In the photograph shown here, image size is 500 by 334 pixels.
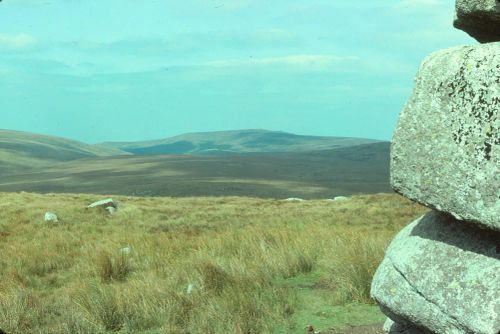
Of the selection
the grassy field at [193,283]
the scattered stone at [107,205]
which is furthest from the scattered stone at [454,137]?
the scattered stone at [107,205]

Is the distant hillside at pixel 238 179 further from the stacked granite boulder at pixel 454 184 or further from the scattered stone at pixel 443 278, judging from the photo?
the stacked granite boulder at pixel 454 184

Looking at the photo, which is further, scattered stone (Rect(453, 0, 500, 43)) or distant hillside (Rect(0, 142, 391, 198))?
distant hillside (Rect(0, 142, 391, 198))

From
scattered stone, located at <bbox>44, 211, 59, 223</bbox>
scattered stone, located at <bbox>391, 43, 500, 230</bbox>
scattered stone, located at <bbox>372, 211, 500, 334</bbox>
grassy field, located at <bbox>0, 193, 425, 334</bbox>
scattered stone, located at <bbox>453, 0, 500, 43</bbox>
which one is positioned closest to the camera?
scattered stone, located at <bbox>391, 43, 500, 230</bbox>

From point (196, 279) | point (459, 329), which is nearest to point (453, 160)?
point (459, 329)

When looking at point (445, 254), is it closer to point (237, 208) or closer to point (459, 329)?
point (459, 329)

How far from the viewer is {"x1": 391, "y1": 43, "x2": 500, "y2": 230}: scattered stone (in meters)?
5.33

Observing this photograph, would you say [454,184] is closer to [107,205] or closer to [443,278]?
[443,278]

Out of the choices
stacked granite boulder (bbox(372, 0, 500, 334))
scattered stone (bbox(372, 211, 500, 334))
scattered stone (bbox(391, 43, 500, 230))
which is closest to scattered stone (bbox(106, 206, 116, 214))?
scattered stone (bbox(372, 211, 500, 334))

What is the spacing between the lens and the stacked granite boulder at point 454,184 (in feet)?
17.6

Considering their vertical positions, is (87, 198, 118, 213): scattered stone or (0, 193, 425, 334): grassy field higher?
(0, 193, 425, 334): grassy field

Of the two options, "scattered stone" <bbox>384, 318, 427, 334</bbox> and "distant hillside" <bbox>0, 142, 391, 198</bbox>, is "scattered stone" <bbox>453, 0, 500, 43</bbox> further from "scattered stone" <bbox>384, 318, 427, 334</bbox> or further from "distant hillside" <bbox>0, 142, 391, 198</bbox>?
"distant hillside" <bbox>0, 142, 391, 198</bbox>

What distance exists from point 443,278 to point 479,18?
8.34 ft

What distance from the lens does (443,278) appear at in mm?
5863

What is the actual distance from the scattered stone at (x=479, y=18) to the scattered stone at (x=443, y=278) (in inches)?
76.5
